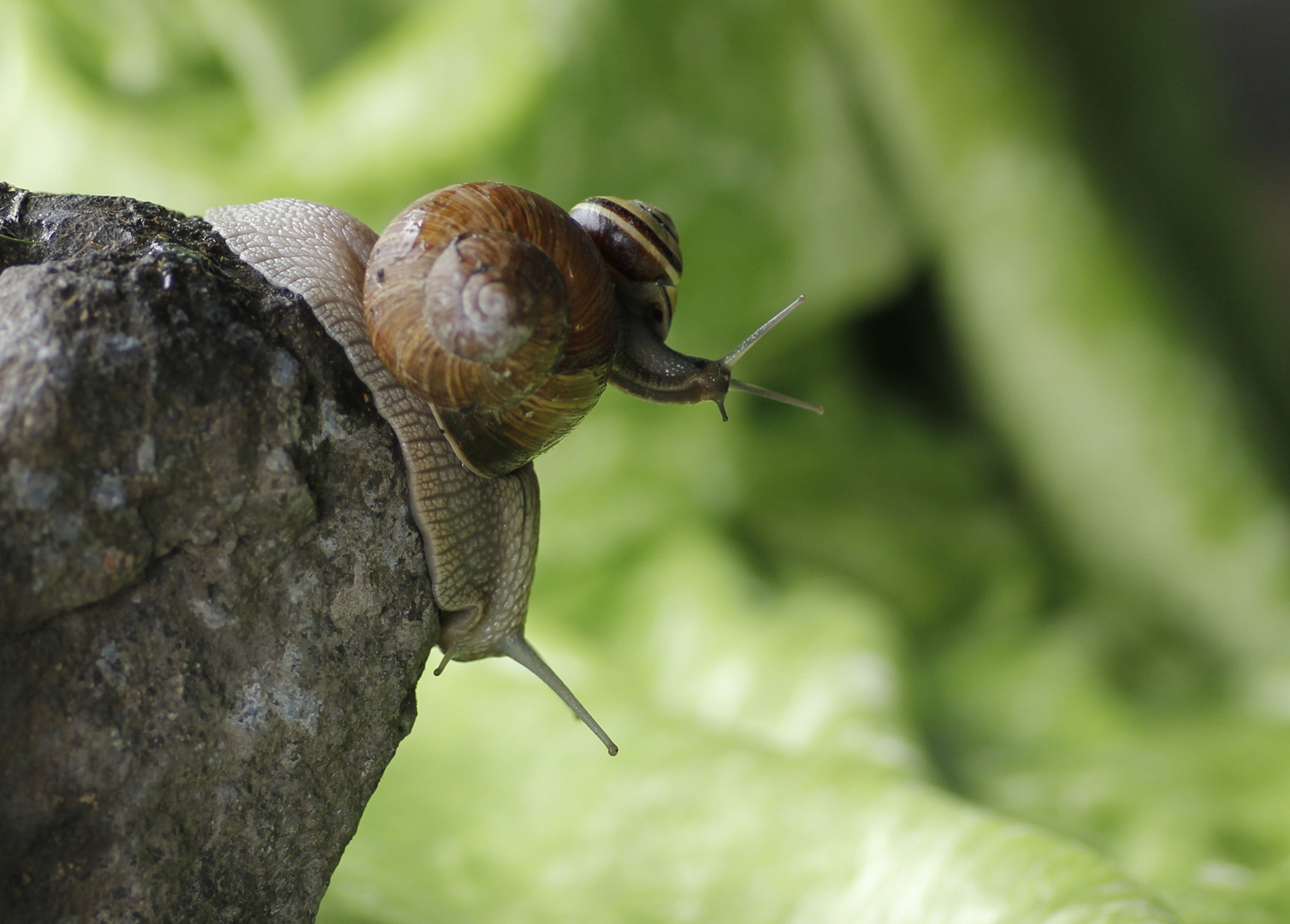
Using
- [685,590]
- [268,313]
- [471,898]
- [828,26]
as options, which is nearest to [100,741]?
[268,313]

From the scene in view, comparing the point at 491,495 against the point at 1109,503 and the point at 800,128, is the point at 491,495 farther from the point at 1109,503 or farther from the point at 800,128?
the point at 1109,503

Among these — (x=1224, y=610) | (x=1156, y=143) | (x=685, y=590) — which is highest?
(x=1156, y=143)

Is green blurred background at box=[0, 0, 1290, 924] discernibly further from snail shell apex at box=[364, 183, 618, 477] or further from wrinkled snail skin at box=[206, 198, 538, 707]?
snail shell apex at box=[364, 183, 618, 477]

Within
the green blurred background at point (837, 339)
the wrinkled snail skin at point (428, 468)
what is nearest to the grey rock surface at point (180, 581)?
the wrinkled snail skin at point (428, 468)

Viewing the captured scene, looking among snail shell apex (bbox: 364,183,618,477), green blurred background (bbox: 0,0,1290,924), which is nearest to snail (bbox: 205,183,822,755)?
snail shell apex (bbox: 364,183,618,477)

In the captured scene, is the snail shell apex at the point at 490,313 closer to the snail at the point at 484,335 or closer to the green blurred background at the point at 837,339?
the snail at the point at 484,335

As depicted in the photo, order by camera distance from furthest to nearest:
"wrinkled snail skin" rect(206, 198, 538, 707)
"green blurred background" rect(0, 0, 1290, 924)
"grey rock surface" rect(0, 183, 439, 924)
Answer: "green blurred background" rect(0, 0, 1290, 924), "wrinkled snail skin" rect(206, 198, 538, 707), "grey rock surface" rect(0, 183, 439, 924)
